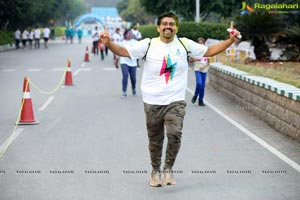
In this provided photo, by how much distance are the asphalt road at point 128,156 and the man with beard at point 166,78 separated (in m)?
0.56

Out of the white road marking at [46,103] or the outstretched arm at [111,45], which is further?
the white road marking at [46,103]

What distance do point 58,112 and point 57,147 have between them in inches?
165

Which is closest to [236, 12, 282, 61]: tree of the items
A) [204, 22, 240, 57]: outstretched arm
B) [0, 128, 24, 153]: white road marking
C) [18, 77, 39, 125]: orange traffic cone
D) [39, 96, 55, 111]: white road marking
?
[39, 96, 55, 111]: white road marking

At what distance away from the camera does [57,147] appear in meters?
9.43

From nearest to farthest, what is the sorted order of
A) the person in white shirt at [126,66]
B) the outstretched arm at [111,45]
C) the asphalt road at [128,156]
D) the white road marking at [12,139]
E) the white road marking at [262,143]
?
the outstretched arm at [111,45] < the asphalt road at [128,156] < the white road marking at [262,143] < the white road marking at [12,139] < the person in white shirt at [126,66]

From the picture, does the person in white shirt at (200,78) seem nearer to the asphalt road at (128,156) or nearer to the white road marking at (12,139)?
the asphalt road at (128,156)

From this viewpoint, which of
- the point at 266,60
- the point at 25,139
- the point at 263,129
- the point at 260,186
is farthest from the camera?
the point at 266,60

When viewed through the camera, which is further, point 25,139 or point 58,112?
point 58,112

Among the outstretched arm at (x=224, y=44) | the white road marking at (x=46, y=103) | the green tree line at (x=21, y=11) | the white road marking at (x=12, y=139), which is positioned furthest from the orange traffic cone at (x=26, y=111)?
the green tree line at (x=21, y=11)

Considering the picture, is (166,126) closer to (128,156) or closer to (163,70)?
(163,70)

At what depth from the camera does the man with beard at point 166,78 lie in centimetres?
688

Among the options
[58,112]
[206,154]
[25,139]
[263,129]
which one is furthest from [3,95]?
[206,154]

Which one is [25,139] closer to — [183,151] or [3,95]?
[183,151]

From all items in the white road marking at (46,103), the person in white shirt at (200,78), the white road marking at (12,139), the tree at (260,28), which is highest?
the tree at (260,28)
